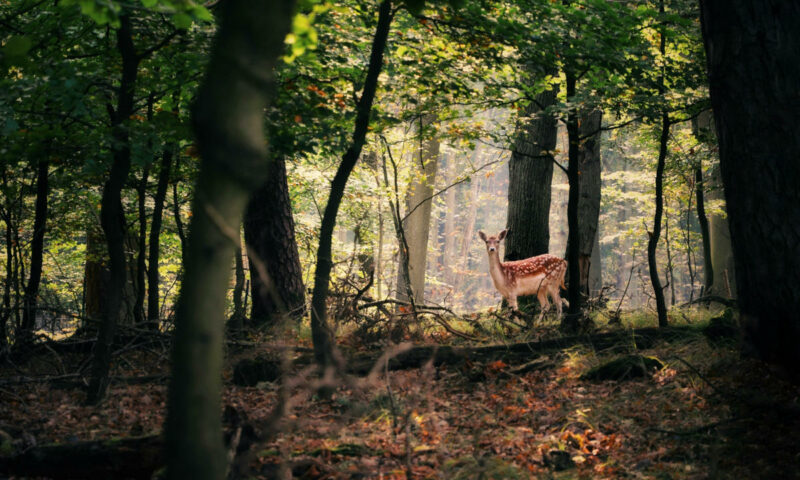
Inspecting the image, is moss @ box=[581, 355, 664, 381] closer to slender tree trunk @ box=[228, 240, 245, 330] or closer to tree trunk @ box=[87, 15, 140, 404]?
slender tree trunk @ box=[228, 240, 245, 330]

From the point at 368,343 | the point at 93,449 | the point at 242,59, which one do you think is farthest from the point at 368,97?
the point at 242,59

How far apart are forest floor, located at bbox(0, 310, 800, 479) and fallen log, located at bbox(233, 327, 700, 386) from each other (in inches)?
5.4

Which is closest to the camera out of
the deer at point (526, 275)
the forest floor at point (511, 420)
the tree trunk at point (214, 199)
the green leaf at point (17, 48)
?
the tree trunk at point (214, 199)

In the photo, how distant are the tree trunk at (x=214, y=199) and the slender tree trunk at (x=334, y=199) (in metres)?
3.84

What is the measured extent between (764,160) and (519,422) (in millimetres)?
2814

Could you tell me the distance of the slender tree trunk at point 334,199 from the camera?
18.0 ft

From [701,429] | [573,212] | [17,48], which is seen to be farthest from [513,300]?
[17,48]

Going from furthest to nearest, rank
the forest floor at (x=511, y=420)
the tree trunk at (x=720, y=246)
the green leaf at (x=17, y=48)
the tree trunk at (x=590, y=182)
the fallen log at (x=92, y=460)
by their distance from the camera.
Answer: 1. the tree trunk at (x=720, y=246)
2. the tree trunk at (x=590, y=182)
3. the forest floor at (x=511, y=420)
4. the fallen log at (x=92, y=460)
5. the green leaf at (x=17, y=48)

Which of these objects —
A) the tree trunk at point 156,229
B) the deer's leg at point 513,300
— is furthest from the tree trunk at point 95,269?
the deer's leg at point 513,300

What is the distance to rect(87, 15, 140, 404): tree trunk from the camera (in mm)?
5207

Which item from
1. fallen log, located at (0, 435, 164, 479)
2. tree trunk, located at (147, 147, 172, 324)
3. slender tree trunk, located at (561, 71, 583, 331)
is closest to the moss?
slender tree trunk, located at (561, 71, 583, 331)

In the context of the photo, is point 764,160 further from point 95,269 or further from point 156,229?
point 95,269

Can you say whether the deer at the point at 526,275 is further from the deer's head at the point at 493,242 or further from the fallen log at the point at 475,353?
the fallen log at the point at 475,353

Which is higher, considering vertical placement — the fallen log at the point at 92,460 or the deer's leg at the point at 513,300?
the deer's leg at the point at 513,300
